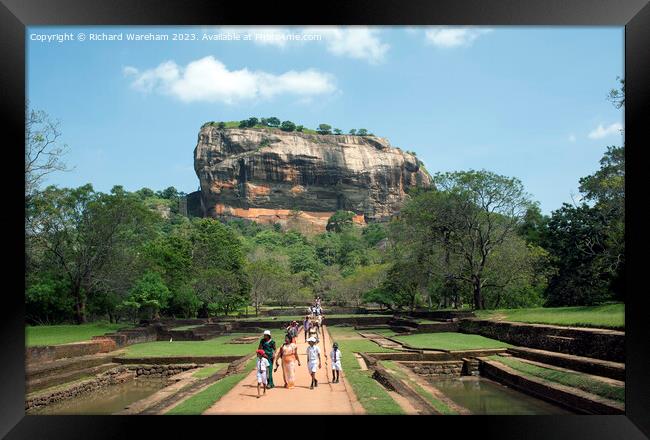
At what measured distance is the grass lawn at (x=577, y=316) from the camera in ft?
40.1

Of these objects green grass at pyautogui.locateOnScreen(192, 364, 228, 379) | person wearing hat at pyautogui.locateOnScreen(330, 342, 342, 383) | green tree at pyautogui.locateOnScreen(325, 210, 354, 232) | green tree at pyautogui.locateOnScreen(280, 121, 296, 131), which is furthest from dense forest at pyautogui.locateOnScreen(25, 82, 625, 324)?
green tree at pyautogui.locateOnScreen(280, 121, 296, 131)

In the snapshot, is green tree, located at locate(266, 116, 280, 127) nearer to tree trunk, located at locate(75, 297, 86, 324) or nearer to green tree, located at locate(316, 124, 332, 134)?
green tree, located at locate(316, 124, 332, 134)

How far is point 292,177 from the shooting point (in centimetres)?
6650

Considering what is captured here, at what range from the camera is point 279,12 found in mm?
7406

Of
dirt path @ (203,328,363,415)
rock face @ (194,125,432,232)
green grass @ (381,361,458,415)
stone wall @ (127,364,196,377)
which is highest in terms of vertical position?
rock face @ (194,125,432,232)

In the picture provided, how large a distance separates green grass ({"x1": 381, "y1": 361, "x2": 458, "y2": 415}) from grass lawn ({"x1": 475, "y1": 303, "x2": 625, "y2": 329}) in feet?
15.0

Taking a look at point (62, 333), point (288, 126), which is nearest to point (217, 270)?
point (62, 333)

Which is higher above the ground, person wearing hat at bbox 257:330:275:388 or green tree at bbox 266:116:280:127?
green tree at bbox 266:116:280:127

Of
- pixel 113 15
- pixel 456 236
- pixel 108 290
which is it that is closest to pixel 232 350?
pixel 108 290

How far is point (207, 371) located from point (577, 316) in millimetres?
9666

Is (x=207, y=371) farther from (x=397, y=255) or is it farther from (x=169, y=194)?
(x=169, y=194)

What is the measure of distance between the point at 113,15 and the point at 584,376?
9.87 metres

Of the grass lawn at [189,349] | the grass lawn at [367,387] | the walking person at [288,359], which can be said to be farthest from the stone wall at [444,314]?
the walking person at [288,359]

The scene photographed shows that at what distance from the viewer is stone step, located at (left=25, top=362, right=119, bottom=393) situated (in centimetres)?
1052
